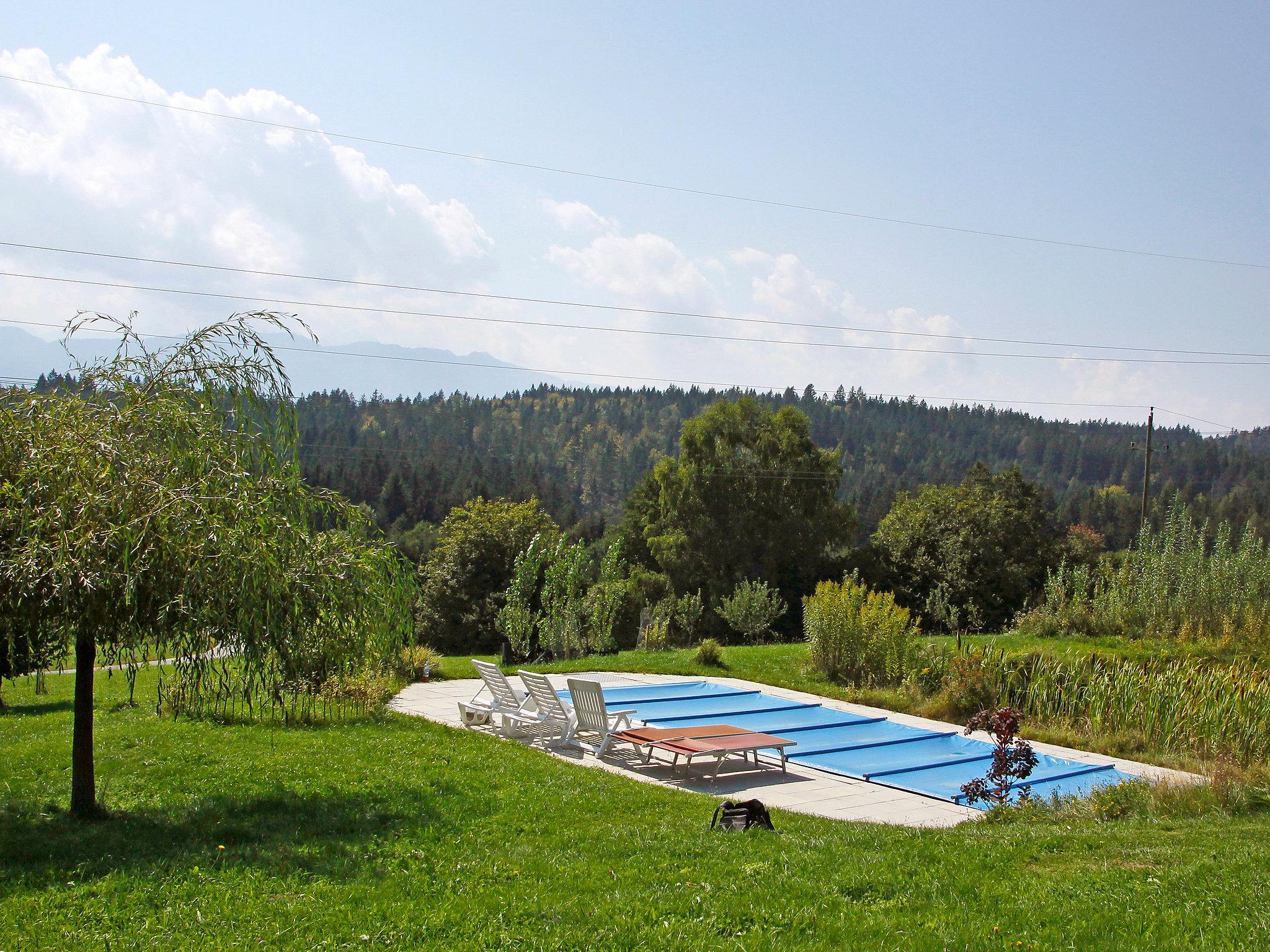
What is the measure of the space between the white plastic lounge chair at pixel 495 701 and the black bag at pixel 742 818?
537 centimetres

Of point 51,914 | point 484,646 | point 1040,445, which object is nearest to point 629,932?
point 51,914

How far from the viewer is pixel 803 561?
128 ft

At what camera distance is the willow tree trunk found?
630 cm

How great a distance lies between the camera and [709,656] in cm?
1766

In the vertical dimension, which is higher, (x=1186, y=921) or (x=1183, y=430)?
(x=1183, y=430)

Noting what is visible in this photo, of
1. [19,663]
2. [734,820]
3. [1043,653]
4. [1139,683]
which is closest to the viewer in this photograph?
[734,820]

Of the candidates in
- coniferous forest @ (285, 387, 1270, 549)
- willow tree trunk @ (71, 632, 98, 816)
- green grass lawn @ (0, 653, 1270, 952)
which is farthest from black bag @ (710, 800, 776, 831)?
coniferous forest @ (285, 387, 1270, 549)

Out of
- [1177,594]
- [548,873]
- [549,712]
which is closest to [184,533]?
[548,873]

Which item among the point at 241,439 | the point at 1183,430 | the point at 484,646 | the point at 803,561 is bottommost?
the point at 484,646

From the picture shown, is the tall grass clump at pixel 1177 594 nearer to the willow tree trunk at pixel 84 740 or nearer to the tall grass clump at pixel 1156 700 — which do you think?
the tall grass clump at pixel 1156 700

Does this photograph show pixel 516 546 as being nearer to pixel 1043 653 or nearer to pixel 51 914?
pixel 1043 653

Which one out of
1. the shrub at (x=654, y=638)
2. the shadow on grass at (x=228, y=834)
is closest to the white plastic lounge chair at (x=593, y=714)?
the shadow on grass at (x=228, y=834)

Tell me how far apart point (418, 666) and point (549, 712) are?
6.05 meters

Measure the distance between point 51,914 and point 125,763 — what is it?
406cm
